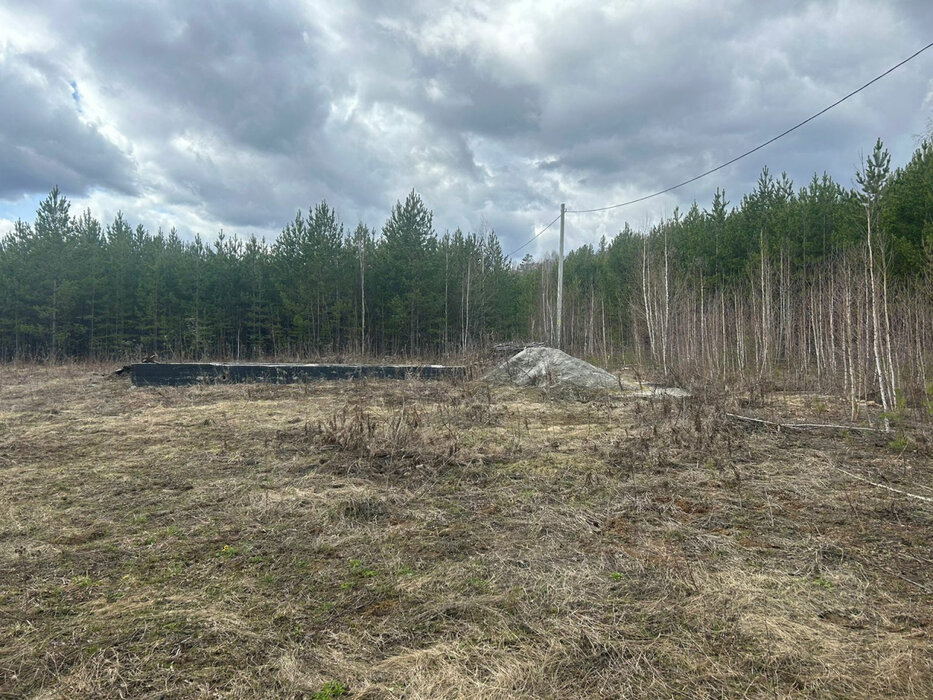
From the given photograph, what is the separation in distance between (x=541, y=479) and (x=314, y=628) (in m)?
2.89

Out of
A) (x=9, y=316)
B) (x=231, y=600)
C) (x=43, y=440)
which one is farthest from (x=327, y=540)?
(x=9, y=316)

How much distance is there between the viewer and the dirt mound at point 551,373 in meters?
12.3

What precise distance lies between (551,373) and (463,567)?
1000cm

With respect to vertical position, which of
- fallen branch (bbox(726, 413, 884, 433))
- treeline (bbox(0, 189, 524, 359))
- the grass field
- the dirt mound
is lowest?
the grass field

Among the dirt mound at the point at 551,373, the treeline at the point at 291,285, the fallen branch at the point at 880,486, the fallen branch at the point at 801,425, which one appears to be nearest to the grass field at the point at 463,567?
the fallen branch at the point at 880,486

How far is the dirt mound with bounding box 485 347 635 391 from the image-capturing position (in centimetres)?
1232

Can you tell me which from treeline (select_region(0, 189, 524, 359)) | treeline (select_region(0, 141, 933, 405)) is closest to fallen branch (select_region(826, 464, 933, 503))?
treeline (select_region(0, 141, 933, 405))

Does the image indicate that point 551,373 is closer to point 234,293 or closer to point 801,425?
point 801,425

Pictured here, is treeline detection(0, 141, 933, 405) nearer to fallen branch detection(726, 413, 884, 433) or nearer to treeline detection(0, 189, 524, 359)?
treeline detection(0, 189, 524, 359)

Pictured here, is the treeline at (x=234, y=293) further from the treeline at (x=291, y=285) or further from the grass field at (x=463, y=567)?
the grass field at (x=463, y=567)

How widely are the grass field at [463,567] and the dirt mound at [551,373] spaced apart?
6.05 meters

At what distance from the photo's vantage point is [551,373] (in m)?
12.7

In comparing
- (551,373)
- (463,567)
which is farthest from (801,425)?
(551,373)

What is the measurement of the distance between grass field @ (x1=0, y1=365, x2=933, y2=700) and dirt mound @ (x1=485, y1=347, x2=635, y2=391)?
19.8ft
